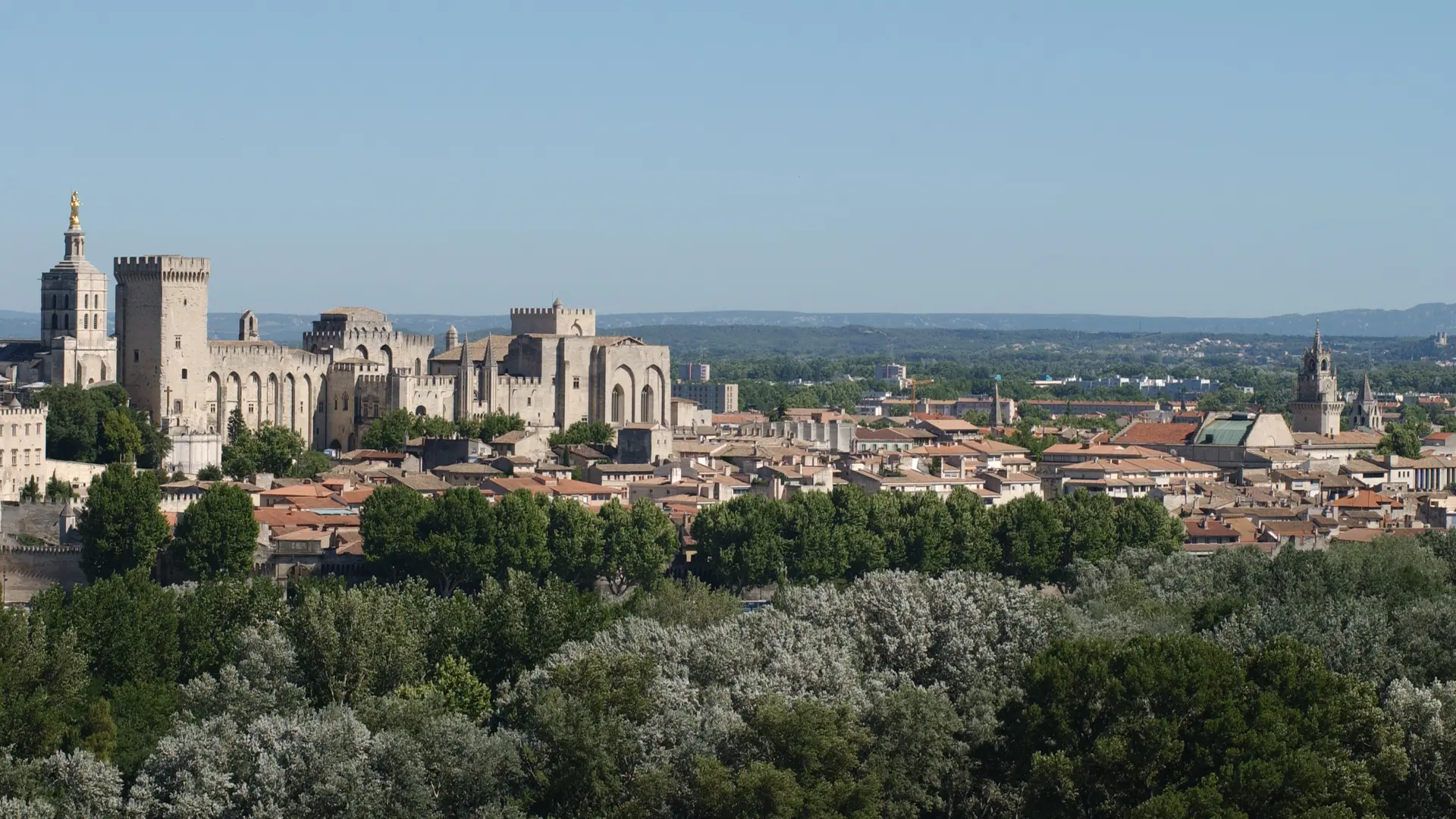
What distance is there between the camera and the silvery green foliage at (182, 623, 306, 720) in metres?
38.5

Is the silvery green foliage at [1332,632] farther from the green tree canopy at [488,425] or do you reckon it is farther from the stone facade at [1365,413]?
the stone facade at [1365,413]

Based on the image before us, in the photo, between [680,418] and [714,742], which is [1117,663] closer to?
[714,742]

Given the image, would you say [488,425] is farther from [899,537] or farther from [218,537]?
[218,537]

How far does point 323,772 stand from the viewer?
3359 cm

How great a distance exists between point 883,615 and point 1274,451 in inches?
2181

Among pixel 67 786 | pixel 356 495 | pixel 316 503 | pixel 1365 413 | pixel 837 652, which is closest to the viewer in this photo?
pixel 67 786

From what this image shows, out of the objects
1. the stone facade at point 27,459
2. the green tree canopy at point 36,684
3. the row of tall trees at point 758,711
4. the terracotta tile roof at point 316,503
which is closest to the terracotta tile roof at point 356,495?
the terracotta tile roof at point 316,503

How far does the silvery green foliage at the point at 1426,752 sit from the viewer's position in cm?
3316

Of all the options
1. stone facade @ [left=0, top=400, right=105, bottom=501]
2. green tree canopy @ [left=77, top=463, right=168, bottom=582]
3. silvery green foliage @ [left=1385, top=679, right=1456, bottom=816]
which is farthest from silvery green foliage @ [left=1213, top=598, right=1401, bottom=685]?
→ stone facade @ [left=0, top=400, right=105, bottom=501]

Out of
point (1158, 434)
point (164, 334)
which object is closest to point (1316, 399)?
point (1158, 434)

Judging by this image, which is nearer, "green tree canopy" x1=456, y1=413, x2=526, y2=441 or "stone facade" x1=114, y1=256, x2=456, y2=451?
"stone facade" x1=114, y1=256, x2=456, y2=451

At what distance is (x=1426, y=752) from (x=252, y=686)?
1671cm

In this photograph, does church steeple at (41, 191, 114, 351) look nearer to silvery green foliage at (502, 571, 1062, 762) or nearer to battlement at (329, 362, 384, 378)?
battlement at (329, 362, 384, 378)

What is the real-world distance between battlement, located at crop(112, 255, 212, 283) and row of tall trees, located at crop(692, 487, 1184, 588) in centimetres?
2440
